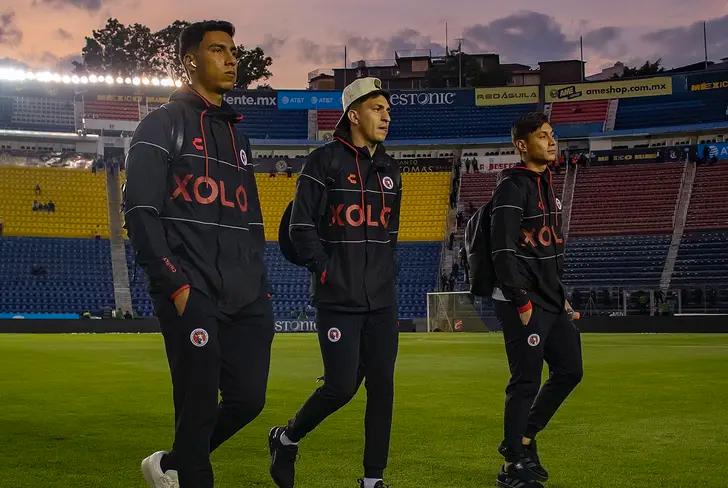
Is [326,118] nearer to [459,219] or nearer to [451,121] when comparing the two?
[451,121]

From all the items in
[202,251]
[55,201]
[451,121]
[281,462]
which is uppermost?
[451,121]

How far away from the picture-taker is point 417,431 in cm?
914

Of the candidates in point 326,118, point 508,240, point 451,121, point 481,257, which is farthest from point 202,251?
point 326,118

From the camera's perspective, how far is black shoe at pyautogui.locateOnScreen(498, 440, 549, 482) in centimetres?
623

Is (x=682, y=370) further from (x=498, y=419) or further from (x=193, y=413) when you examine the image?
(x=193, y=413)

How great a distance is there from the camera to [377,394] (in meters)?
6.06

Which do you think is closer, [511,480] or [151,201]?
[151,201]

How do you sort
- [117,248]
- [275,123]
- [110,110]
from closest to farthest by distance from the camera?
[117,248], [110,110], [275,123]

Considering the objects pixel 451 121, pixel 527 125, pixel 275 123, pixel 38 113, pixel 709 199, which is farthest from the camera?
pixel 275 123

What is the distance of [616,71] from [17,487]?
8747 cm

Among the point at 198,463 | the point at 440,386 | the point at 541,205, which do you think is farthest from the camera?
the point at 440,386

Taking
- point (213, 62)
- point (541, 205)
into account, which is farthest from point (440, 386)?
point (213, 62)

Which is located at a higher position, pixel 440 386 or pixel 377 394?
pixel 377 394

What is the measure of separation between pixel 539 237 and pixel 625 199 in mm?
49018
